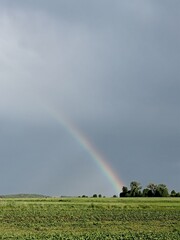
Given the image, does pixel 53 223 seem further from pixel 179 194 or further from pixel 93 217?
pixel 179 194

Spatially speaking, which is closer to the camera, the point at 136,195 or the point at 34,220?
the point at 34,220

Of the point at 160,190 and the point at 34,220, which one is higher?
the point at 160,190

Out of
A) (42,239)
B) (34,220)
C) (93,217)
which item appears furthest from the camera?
(93,217)

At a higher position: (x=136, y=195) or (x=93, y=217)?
(x=136, y=195)

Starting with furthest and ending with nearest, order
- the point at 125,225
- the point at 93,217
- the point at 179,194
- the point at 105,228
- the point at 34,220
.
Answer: the point at 179,194
the point at 93,217
the point at 34,220
the point at 125,225
the point at 105,228

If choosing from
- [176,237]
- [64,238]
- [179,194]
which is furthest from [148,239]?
[179,194]

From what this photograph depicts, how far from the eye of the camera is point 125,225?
42.9 m

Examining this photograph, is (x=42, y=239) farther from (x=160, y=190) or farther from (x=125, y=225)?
(x=160, y=190)

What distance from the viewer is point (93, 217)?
1989 inches

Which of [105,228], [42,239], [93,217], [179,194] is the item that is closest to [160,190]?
[179,194]

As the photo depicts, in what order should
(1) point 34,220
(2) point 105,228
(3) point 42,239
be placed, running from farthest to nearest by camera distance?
(1) point 34,220
(2) point 105,228
(3) point 42,239

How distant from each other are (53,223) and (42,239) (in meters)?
12.8

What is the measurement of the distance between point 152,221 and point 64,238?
18901 mm

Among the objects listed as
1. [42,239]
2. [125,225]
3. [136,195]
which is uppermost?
[136,195]
